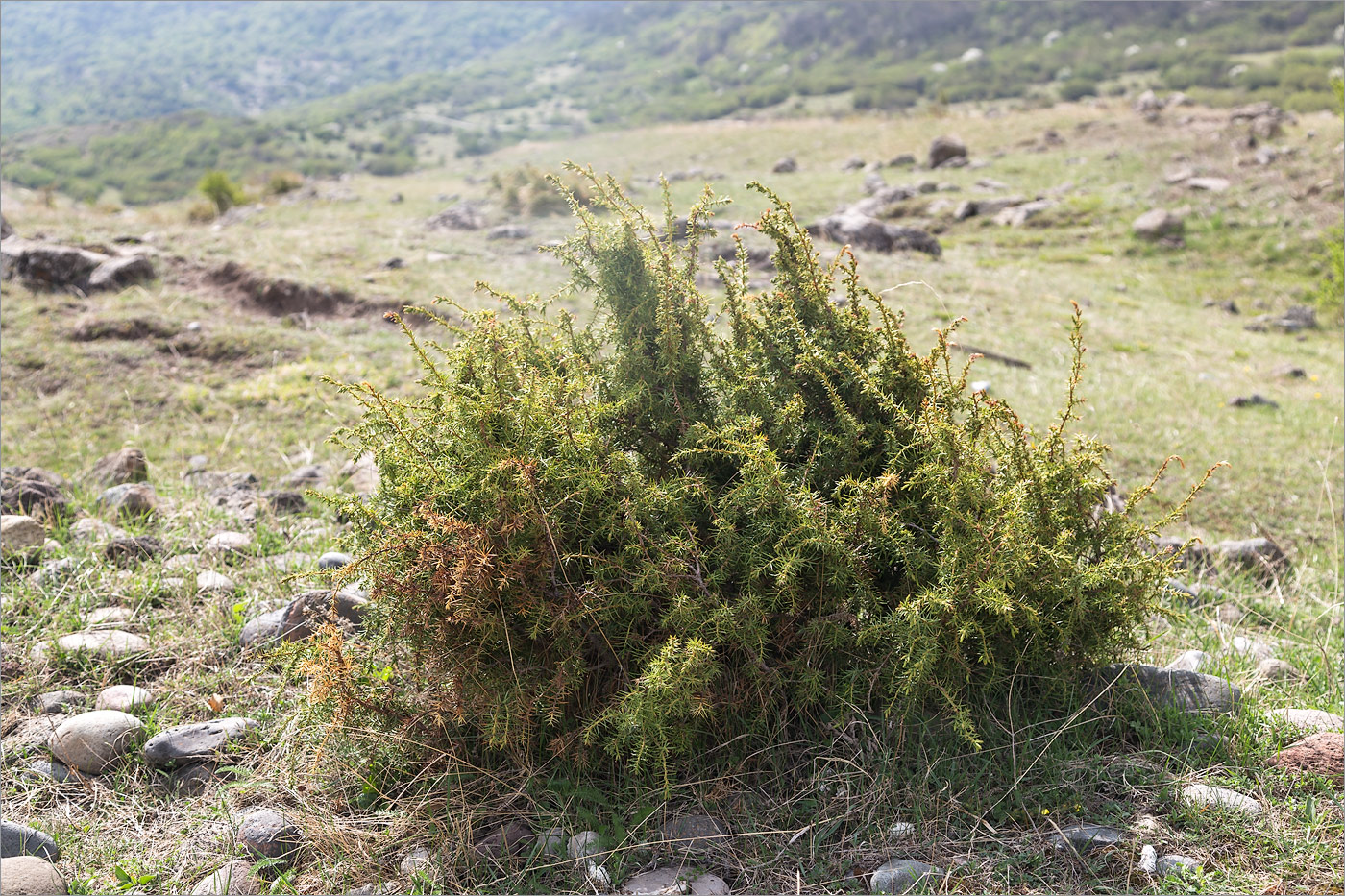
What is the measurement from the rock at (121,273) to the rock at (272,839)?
8.37 meters

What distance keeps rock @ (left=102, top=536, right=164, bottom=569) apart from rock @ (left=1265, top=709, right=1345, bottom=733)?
15.3 ft

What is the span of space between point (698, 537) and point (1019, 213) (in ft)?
47.3

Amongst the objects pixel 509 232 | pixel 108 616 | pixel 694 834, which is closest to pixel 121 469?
pixel 108 616

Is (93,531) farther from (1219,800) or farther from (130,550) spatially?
(1219,800)

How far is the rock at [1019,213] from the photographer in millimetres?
14500

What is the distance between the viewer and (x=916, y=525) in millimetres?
2424

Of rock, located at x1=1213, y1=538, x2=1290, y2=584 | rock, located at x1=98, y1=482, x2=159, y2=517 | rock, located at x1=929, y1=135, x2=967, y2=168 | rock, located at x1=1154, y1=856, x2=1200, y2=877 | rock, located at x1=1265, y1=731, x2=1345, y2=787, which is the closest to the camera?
rock, located at x1=1154, y1=856, x2=1200, y2=877

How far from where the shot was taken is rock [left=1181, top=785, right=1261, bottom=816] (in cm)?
228

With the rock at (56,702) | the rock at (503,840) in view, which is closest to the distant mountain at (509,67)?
the rock at (56,702)

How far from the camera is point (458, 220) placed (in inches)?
526

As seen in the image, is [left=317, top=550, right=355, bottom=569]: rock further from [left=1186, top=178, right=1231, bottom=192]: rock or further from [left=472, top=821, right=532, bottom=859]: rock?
[left=1186, top=178, right=1231, bottom=192]: rock

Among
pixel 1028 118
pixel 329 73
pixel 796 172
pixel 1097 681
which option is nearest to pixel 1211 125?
pixel 1028 118

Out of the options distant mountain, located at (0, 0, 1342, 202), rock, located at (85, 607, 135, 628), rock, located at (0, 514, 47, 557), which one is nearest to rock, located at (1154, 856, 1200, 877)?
rock, located at (85, 607, 135, 628)

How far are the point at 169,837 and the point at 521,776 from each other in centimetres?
107
